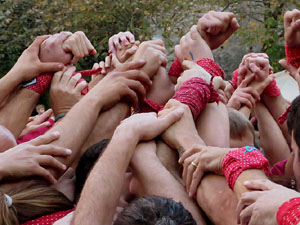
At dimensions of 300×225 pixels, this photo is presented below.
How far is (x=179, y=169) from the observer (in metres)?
1.63

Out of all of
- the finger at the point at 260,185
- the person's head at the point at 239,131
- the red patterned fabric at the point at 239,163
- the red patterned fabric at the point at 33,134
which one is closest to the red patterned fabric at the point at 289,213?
the finger at the point at 260,185

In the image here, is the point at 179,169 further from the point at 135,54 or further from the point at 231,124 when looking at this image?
the point at 135,54

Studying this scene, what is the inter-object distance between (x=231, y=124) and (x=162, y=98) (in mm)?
398

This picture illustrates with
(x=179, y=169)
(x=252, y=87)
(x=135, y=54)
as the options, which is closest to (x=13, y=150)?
(x=179, y=169)

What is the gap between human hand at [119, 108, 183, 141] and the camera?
159 centimetres

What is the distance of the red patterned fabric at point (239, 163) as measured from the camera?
131 centimetres

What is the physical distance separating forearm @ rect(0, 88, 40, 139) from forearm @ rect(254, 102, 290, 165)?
1172 mm

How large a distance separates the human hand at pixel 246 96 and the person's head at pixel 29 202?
3.81 feet

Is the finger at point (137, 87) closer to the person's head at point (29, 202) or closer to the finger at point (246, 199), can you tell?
the person's head at point (29, 202)

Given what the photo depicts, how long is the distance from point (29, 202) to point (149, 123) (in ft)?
1.57

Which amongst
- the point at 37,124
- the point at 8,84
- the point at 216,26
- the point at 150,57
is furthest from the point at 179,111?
the point at 37,124

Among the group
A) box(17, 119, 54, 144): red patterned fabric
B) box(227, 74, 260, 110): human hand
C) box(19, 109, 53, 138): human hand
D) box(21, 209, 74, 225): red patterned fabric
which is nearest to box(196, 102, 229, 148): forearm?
box(227, 74, 260, 110): human hand

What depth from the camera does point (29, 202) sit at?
1.46m

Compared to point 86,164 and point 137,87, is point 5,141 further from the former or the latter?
point 137,87
